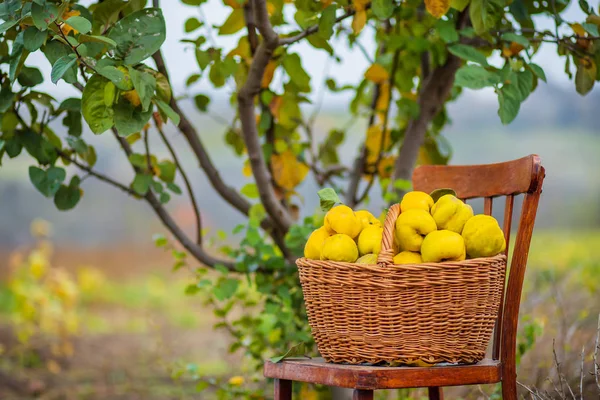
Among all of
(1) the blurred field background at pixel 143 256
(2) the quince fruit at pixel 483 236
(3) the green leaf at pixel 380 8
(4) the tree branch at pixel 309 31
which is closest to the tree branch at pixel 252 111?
(4) the tree branch at pixel 309 31

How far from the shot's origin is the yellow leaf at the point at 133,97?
1.15m

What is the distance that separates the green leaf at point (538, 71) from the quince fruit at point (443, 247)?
536mm

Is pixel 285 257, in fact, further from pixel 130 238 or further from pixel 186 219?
pixel 130 238

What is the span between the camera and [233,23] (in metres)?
1.60

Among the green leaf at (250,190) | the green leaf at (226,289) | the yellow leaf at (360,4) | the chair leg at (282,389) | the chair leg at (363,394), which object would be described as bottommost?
the chair leg at (282,389)

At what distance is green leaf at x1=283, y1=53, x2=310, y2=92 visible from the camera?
1706mm

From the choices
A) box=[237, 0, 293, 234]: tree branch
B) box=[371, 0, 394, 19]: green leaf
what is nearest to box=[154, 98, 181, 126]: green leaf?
box=[237, 0, 293, 234]: tree branch

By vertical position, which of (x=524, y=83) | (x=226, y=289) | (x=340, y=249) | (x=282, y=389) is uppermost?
(x=524, y=83)

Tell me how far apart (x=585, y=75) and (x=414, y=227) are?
0.73 metres

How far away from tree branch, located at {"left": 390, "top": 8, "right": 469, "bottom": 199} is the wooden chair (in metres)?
0.45

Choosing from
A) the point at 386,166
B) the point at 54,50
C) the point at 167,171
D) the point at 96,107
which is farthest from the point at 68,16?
the point at 386,166

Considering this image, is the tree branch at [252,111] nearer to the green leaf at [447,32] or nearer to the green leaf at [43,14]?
the green leaf at [447,32]

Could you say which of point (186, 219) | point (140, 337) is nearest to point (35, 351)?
point (140, 337)

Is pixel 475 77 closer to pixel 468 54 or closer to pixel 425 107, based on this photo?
pixel 468 54
